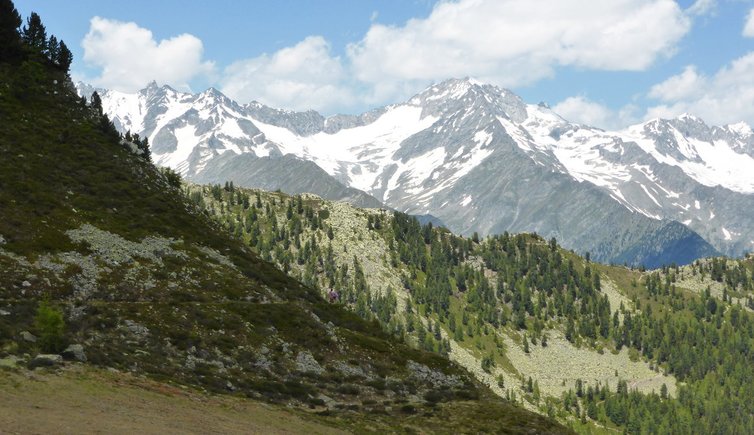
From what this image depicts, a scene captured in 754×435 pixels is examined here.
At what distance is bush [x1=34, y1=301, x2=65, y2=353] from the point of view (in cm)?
4737

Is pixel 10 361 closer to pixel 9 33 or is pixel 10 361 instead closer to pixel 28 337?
pixel 28 337

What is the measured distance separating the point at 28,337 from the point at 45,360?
4525mm

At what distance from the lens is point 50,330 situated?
47.7 m

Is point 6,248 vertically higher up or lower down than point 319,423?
higher up

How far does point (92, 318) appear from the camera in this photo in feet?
193

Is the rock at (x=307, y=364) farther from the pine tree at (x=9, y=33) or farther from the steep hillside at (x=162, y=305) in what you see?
the pine tree at (x=9, y=33)

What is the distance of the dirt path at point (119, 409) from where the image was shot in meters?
36.4

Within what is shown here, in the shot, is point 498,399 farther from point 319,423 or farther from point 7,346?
point 7,346

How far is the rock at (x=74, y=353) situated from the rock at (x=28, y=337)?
7.83 ft

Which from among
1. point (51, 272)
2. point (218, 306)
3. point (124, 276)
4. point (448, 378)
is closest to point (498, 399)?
point (448, 378)

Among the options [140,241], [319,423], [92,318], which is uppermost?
[140,241]

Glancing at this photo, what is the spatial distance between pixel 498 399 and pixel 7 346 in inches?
2071

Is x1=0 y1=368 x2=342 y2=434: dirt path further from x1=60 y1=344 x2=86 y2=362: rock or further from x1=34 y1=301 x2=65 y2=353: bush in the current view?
x1=34 y1=301 x2=65 y2=353: bush

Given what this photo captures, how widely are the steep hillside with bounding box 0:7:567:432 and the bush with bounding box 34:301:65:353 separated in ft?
0.32
